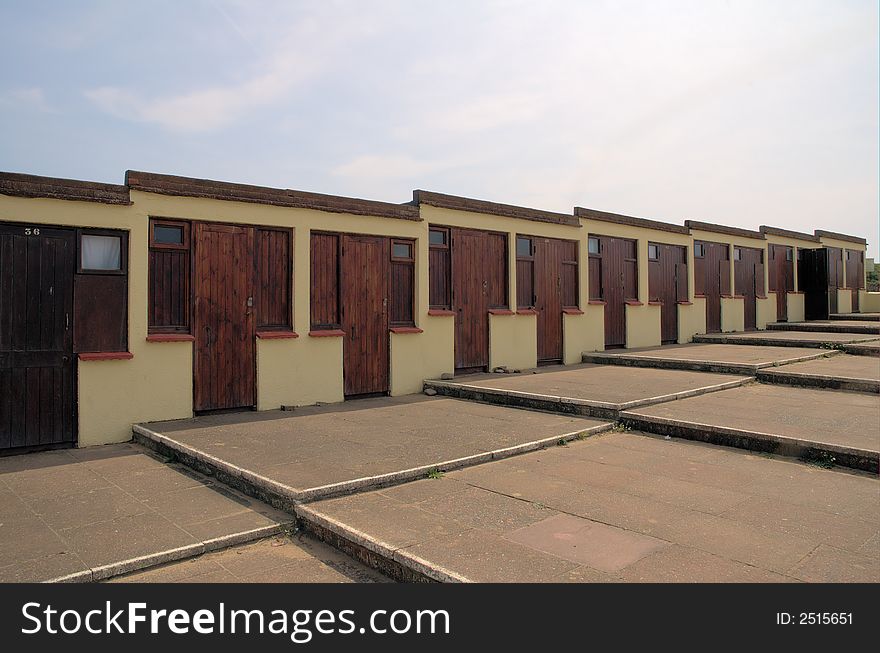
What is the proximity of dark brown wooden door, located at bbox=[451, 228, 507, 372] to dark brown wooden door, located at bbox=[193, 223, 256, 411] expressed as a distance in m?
4.21

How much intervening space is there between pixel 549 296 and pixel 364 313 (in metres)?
5.10

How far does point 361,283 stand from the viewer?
35.2 feet

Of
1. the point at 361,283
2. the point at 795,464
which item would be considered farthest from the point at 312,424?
the point at 795,464

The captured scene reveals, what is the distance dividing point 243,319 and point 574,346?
317 inches

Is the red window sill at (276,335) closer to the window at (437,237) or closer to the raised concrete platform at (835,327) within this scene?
the window at (437,237)

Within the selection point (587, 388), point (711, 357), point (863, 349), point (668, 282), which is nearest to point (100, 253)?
point (587, 388)

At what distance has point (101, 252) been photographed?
802 centimetres

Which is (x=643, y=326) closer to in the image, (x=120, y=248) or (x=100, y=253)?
(x=120, y=248)

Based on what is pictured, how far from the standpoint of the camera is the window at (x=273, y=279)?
31.3 ft

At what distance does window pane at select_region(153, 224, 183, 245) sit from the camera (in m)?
8.52

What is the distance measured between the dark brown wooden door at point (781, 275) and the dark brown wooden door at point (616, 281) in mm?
8646

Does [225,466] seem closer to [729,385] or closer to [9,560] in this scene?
[9,560]

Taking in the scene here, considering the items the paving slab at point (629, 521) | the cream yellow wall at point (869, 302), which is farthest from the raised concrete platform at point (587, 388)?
the cream yellow wall at point (869, 302)

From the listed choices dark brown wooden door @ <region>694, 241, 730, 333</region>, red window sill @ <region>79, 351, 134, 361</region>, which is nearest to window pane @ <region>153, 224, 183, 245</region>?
red window sill @ <region>79, 351, 134, 361</region>
